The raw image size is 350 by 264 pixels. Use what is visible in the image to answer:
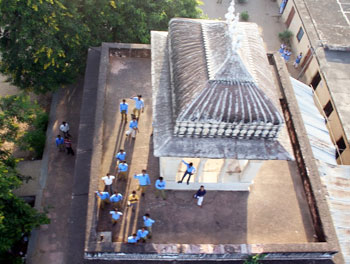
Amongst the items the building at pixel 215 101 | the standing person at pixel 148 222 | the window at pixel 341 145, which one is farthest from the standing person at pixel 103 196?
the window at pixel 341 145

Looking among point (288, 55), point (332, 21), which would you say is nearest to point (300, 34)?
point (288, 55)

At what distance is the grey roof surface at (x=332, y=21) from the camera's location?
974 inches

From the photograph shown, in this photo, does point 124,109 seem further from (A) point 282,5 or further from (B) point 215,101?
(A) point 282,5

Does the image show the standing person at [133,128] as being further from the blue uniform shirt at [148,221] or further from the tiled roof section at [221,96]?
the blue uniform shirt at [148,221]

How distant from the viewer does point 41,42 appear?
17.8 m

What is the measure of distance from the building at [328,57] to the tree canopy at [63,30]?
10.1 meters

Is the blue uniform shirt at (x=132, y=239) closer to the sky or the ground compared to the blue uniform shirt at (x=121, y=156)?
closer to the ground

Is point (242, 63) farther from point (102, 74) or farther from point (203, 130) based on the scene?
point (102, 74)

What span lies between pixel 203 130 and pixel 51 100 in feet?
56.4

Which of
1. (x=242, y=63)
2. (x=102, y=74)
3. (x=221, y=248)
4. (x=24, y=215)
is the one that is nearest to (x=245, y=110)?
(x=242, y=63)

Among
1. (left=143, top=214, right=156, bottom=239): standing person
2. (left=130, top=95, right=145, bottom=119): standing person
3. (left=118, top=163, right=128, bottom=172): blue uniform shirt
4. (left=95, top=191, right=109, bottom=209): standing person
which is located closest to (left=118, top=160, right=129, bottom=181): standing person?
(left=118, top=163, right=128, bottom=172): blue uniform shirt

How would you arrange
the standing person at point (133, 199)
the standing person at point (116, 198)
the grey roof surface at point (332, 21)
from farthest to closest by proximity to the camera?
the grey roof surface at point (332, 21) < the standing person at point (133, 199) < the standing person at point (116, 198)

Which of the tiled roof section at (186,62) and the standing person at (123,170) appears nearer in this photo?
the tiled roof section at (186,62)

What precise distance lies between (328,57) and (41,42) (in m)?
19.7
